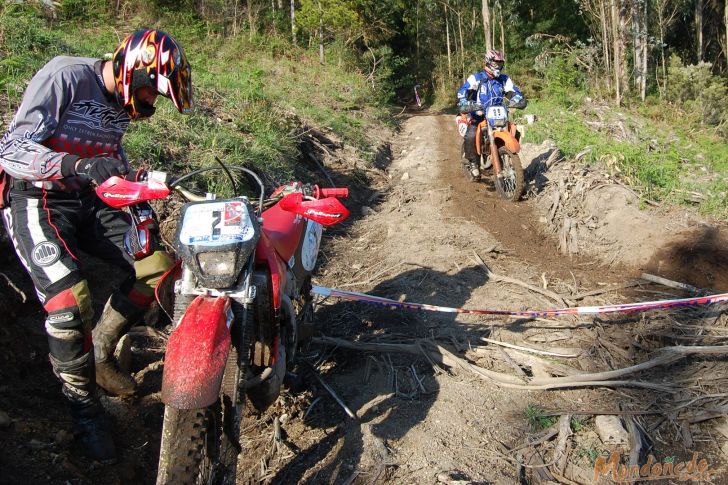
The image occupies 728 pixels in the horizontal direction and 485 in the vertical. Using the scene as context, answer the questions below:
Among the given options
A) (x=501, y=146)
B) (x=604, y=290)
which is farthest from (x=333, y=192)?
(x=501, y=146)

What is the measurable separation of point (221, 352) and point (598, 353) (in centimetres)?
266

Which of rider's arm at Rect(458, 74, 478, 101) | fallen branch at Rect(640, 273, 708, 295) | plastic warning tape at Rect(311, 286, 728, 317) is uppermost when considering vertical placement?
rider's arm at Rect(458, 74, 478, 101)

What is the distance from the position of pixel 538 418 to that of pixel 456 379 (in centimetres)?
56

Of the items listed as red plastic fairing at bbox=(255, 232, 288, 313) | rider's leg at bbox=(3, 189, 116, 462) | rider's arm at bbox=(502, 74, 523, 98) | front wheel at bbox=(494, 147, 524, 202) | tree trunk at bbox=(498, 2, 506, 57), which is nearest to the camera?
red plastic fairing at bbox=(255, 232, 288, 313)

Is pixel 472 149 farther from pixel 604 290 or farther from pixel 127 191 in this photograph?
pixel 127 191

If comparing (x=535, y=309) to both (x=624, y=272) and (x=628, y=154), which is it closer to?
(x=624, y=272)

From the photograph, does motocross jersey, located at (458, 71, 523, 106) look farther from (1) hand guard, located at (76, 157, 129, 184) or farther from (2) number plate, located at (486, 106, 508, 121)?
(1) hand guard, located at (76, 157, 129, 184)

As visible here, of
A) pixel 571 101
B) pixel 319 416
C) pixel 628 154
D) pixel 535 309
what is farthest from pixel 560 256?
pixel 571 101

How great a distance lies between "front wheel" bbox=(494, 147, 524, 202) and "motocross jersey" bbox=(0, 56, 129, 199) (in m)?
5.75

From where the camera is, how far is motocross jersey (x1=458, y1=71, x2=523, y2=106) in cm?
838

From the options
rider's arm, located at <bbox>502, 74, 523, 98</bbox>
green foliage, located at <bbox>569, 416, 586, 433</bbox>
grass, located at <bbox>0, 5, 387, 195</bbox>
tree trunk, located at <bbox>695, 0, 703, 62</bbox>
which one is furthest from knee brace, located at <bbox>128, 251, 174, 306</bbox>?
tree trunk, located at <bbox>695, 0, 703, 62</bbox>

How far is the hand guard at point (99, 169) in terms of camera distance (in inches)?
95.7

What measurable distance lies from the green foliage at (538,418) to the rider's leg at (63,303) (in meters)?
2.20

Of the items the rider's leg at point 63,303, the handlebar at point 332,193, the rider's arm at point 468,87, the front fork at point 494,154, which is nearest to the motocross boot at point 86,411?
the rider's leg at point 63,303
